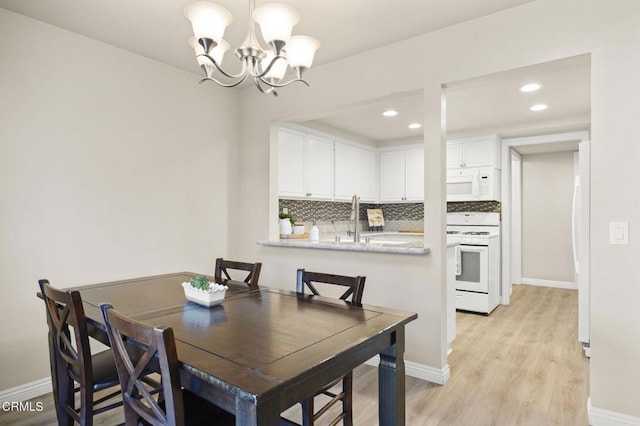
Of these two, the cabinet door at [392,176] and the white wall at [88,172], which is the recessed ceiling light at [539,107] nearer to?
the cabinet door at [392,176]

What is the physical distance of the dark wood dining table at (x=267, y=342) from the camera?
41.3 inches

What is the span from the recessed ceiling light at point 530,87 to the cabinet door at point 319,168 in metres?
2.26

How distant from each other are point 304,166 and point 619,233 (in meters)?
3.07

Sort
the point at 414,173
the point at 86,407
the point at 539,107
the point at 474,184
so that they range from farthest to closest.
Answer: the point at 414,173 < the point at 474,184 < the point at 539,107 < the point at 86,407

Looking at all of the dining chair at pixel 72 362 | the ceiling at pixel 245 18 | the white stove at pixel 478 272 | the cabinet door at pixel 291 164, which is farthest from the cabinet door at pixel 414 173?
the dining chair at pixel 72 362

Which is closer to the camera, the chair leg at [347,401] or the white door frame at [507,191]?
the chair leg at [347,401]

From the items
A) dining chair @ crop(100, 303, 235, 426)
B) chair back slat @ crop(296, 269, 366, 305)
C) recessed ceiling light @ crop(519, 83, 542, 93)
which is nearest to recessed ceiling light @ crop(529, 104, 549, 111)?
recessed ceiling light @ crop(519, 83, 542, 93)

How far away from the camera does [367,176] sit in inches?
226

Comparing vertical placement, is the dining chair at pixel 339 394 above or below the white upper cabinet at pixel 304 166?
below

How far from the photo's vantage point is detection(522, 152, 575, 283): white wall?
590 cm

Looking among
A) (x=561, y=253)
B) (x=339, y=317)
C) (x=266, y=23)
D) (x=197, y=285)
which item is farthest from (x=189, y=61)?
(x=561, y=253)

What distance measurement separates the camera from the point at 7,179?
2.38m

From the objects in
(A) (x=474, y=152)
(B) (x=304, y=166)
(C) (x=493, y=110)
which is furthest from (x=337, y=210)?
(C) (x=493, y=110)

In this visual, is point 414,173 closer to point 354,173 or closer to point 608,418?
point 354,173
